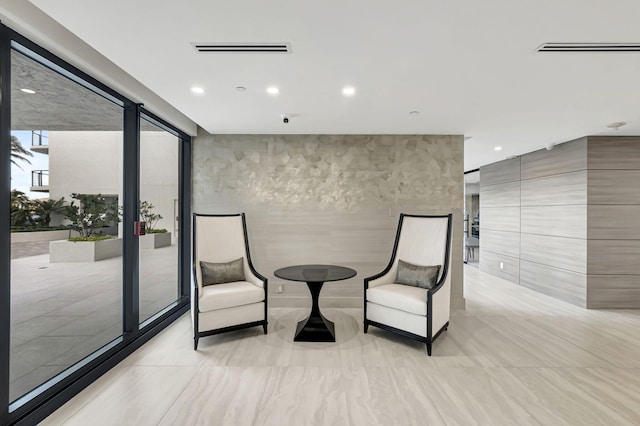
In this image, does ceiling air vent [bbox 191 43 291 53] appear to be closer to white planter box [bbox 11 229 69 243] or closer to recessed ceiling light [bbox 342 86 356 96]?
recessed ceiling light [bbox 342 86 356 96]

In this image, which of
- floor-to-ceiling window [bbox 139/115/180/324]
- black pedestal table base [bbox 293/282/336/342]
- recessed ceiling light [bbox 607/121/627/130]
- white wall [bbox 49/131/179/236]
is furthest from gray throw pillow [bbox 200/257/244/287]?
white wall [bbox 49/131/179/236]

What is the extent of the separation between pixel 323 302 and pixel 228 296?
165 centimetres

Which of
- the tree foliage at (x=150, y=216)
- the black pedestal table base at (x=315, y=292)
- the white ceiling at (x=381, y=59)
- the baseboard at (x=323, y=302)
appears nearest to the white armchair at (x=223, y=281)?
the black pedestal table base at (x=315, y=292)

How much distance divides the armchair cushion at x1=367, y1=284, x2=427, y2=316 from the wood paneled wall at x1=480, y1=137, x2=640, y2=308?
10.4 ft

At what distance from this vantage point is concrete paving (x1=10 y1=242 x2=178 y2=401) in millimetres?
2998

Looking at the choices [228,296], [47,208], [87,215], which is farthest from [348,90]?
[87,215]

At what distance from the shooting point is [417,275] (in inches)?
146

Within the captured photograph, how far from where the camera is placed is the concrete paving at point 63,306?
9.84ft

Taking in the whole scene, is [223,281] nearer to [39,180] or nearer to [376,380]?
[376,380]

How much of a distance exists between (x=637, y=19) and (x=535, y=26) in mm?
541

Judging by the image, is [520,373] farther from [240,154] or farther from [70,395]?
[240,154]

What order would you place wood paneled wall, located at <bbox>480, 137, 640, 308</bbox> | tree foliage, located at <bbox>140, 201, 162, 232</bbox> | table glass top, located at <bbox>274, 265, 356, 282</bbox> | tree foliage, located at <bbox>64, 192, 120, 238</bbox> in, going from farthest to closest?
tree foliage, located at <bbox>140, 201, 162, 232</bbox>
tree foliage, located at <bbox>64, 192, 120, 238</bbox>
wood paneled wall, located at <bbox>480, 137, 640, 308</bbox>
table glass top, located at <bbox>274, 265, 356, 282</bbox>

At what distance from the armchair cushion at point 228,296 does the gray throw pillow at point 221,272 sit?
0.09 meters

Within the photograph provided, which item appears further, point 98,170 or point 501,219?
point 98,170
